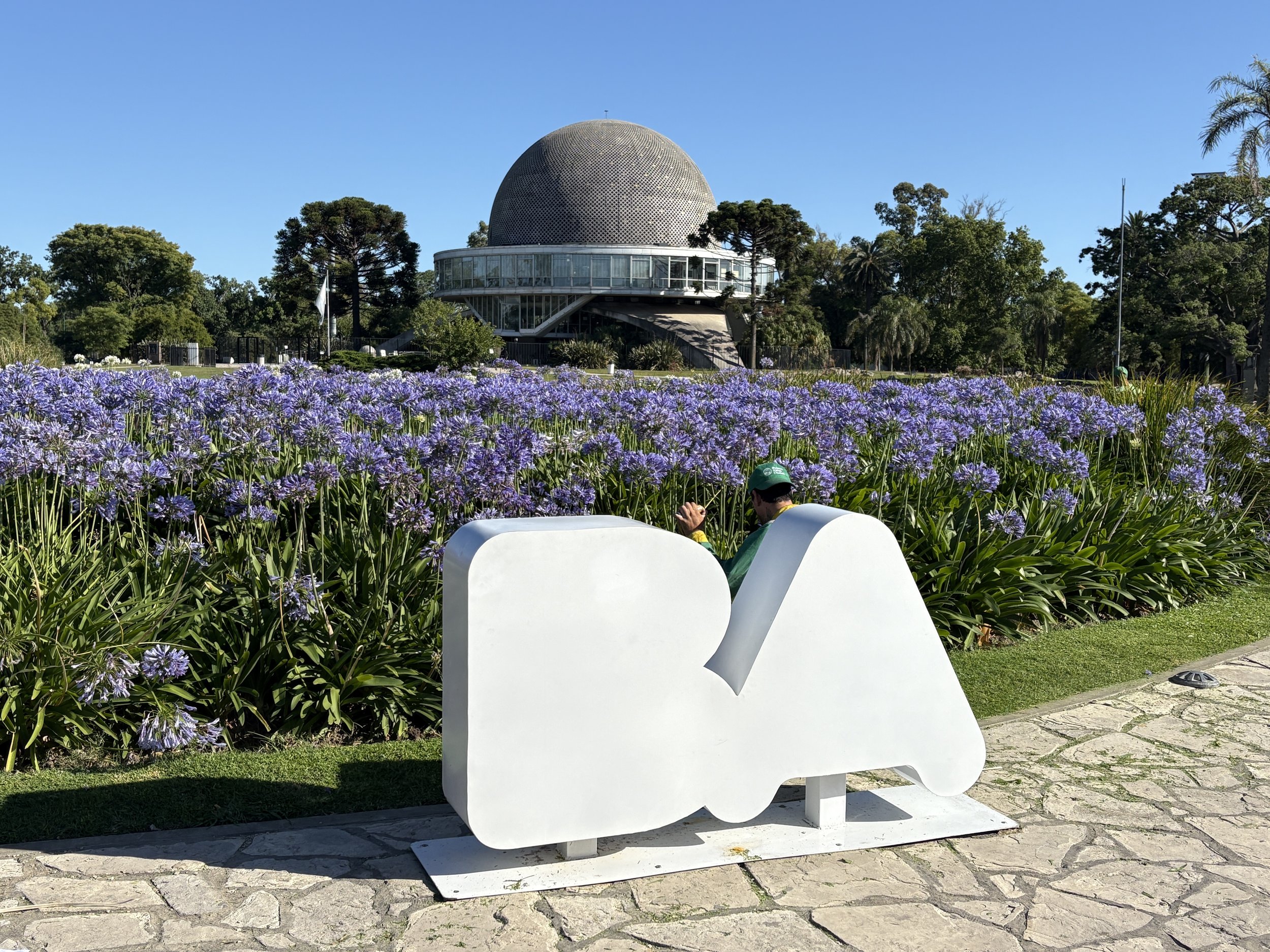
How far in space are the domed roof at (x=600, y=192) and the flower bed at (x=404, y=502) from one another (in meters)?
62.7

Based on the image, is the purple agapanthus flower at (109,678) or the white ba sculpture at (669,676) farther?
the purple agapanthus flower at (109,678)

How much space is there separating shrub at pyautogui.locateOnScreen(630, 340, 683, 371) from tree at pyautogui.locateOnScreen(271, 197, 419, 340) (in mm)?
19873

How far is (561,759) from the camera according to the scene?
3668 mm

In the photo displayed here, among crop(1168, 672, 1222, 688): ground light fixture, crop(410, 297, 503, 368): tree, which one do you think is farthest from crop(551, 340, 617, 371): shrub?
crop(1168, 672, 1222, 688): ground light fixture

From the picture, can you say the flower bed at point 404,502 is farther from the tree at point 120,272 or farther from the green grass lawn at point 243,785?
the tree at point 120,272

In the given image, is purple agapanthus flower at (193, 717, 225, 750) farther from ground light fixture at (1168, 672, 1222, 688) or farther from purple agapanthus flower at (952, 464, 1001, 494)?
ground light fixture at (1168, 672, 1222, 688)

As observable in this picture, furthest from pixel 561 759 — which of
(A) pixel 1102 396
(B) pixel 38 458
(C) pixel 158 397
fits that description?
(A) pixel 1102 396

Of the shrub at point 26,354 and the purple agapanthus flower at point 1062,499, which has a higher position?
the shrub at point 26,354

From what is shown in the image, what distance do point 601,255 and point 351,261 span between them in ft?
51.7

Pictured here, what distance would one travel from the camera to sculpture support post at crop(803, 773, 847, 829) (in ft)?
13.6

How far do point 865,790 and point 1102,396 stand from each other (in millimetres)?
8161

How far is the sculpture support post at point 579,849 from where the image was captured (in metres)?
3.84

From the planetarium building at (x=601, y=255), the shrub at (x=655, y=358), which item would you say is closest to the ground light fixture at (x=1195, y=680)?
the shrub at (x=655, y=358)

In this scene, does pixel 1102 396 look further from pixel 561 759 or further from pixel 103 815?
pixel 103 815
